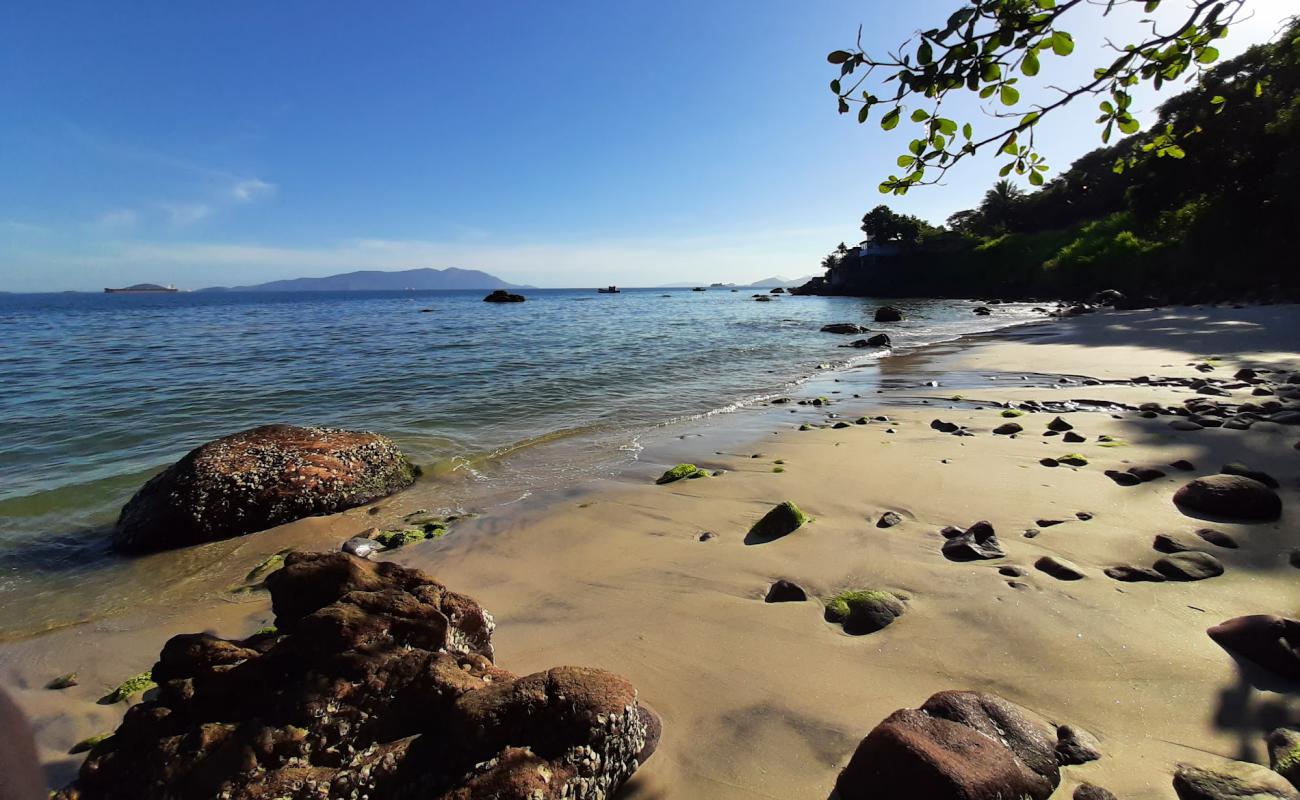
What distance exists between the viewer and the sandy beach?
2301 millimetres

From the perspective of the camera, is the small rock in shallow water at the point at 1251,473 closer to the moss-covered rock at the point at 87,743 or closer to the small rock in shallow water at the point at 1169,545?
A: the small rock in shallow water at the point at 1169,545

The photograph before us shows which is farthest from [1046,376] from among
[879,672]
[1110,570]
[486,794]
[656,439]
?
[486,794]

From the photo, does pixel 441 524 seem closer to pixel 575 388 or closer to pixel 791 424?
pixel 791 424

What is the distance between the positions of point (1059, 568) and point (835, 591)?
1346mm

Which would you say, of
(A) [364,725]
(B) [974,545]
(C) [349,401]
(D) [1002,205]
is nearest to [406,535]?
(A) [364,725]

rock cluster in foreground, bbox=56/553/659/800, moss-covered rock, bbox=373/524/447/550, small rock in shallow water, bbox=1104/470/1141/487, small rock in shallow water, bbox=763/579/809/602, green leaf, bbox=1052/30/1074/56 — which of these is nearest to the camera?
green leaf, bbox=1052/30/1074/56

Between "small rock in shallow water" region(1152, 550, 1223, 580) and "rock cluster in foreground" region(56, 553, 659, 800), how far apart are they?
10.3ft

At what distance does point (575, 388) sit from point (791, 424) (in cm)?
627

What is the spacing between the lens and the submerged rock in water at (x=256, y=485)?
568 cm

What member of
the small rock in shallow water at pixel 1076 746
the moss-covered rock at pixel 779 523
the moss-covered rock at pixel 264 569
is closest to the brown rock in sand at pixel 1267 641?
the small rock in shallow water at pixel 1076 746

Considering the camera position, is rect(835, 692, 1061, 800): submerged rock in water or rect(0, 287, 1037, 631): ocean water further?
rect(0, 287, 1037, 631): ocean water

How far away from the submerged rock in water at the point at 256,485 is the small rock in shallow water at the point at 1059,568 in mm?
6645

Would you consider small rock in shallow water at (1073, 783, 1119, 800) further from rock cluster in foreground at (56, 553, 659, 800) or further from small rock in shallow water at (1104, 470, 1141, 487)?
small rock in shallow water at (1104, 470, 1141, 487)

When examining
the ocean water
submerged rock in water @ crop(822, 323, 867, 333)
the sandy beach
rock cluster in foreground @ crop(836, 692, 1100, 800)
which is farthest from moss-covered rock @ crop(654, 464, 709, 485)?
submerged rock in water @ crop(822, 323, 867, 333)
